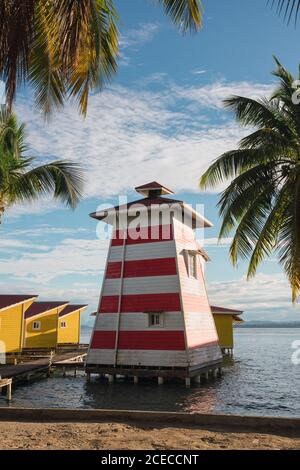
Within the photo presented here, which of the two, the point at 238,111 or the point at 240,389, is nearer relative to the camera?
the point at 238,111

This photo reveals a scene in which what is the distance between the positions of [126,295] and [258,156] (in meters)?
14.5

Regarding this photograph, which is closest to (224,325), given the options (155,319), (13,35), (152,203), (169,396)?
(155,319)

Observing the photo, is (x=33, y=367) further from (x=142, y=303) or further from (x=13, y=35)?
(x=13, y=35)

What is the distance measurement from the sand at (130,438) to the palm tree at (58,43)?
22.1 ft

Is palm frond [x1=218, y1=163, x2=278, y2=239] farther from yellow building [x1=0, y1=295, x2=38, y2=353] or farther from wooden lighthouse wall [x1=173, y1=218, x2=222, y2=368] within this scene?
yellow building [x1=0, y1=295, x2=38, y2=353]

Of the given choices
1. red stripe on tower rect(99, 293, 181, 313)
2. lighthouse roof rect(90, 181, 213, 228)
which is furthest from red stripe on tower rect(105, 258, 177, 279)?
lighthouse roof rect(90, 181, 213, 228)

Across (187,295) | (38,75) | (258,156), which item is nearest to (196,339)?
(187,295)

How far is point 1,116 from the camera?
1912 centimetres

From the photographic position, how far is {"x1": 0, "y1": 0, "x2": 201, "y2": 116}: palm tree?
27.4 ft

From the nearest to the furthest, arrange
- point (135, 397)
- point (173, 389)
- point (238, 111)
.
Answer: point (238, 111)
point (135, 397)
point (173, 389)

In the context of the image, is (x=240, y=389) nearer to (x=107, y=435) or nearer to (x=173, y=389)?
(x=173, y=389)

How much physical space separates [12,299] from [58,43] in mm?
30806

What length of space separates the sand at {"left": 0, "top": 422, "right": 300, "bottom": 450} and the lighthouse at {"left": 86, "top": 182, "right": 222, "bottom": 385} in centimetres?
1621

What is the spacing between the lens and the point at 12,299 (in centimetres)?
3709
